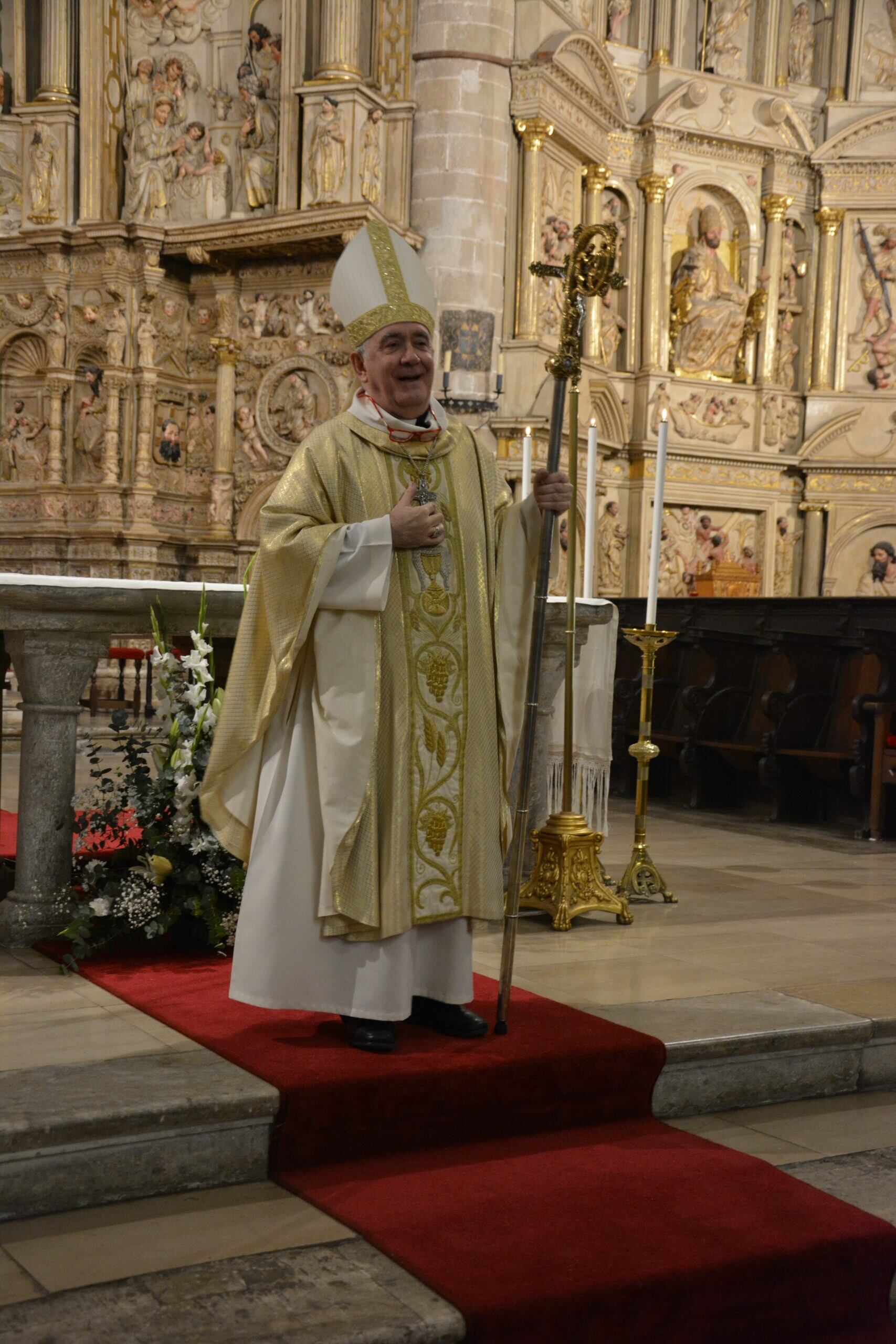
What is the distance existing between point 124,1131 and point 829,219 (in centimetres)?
1378

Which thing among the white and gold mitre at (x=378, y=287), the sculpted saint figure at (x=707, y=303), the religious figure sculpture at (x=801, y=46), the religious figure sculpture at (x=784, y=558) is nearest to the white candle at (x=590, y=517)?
the white and gold mitre at (x=378, y=287)

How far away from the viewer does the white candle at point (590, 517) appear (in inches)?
178

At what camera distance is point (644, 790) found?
4.92 meters

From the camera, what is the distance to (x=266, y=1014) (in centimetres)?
329

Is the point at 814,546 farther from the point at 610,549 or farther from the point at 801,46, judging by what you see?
the point at 801,46

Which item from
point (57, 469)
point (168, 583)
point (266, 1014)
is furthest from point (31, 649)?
point (57, 469)

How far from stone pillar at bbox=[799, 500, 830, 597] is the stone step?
12.4 metres

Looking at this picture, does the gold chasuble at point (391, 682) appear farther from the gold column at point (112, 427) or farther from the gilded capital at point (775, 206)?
the gilded capital at point (775, 206)

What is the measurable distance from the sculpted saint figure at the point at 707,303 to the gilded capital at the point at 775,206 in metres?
0.48

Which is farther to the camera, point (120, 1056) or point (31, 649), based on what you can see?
point (31, 649)

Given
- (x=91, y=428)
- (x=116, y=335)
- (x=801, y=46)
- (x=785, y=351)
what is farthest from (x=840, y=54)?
(x=91, y=428)

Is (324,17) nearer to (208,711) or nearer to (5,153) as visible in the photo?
(5,153)

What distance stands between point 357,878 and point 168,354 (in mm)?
9295

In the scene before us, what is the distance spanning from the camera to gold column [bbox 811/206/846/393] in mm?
14477
